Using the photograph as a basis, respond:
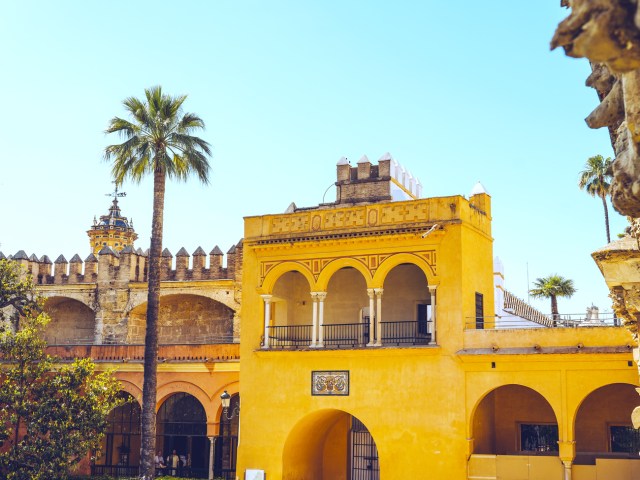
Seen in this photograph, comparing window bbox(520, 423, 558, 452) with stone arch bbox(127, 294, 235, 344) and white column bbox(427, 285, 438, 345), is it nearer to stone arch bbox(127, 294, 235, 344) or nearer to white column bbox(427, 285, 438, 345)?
white column bbox(427, 285, 438, 345)

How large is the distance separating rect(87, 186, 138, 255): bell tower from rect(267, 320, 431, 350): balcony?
30129 millimetres

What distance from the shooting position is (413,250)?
20609mm

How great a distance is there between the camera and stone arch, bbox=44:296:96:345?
34781 millimetres

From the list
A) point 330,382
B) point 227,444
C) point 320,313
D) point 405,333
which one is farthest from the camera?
point 227,444

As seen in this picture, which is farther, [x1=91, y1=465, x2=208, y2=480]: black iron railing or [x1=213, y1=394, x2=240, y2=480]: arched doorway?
[x1=213, y1=394, x2=240, y2=480]: arched doorway

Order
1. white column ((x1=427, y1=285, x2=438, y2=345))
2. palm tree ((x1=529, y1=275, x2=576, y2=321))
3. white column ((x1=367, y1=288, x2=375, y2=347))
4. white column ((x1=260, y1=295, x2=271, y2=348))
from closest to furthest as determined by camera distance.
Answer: white column ((x1=427, y1=285, x2=438, y2=345)) → white column ((x1=367, y1=288, x2=375, y2=347)) → white column ((x1=260, y1=295, x2=271, y2=348)) → palm tree ((x1=529, y1=275, x2=576, y2=321))

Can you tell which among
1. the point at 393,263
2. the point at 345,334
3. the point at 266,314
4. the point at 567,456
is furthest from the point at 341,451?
the point at 567,456

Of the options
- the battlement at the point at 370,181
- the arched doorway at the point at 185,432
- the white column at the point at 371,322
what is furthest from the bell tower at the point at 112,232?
the white column at the point at 371,322

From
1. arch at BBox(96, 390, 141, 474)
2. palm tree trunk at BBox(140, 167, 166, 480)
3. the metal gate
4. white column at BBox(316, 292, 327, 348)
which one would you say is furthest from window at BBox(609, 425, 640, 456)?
arch at BBox(96, 390, 141, 474)

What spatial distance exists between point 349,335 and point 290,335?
1.83 meters

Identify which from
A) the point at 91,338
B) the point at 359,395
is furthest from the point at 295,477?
the point at 91,338

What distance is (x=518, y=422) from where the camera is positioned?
2156cm

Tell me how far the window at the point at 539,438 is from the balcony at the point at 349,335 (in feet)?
12.3

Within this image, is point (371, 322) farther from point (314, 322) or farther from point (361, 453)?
point (361, 453)
